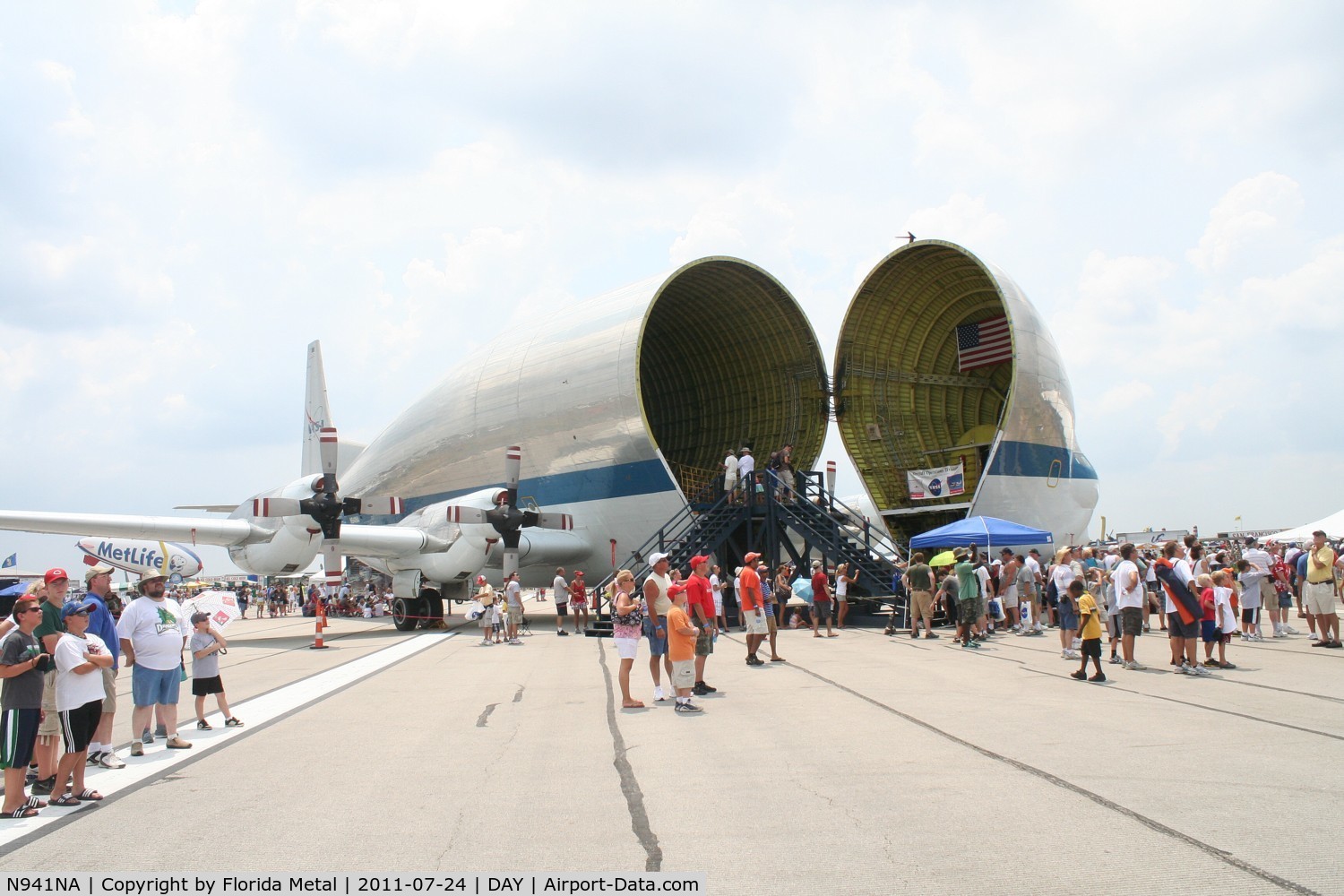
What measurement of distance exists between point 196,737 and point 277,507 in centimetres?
1282

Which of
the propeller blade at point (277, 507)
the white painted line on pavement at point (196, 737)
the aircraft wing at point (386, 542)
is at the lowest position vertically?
the white painted line on pavement at point (196, 737)

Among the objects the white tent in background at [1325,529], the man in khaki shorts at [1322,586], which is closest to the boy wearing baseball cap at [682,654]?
the man in khaki shorts at [1322,586]

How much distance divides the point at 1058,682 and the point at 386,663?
32.2 feet

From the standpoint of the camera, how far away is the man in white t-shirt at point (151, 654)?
300 inches

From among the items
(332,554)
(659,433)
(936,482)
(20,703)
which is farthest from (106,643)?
(659,433)

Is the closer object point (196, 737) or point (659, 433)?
point (196, 737)

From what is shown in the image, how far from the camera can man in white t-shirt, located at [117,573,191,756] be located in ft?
25.0

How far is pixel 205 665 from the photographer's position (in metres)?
8.80

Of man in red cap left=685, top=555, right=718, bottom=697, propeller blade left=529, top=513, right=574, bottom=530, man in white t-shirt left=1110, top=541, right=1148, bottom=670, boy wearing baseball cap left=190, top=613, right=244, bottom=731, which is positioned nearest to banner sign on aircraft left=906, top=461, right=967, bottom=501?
propeller blade left=529, top=513, right=574, bottom=530

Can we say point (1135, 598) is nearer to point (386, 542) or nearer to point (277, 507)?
point (386, 542)

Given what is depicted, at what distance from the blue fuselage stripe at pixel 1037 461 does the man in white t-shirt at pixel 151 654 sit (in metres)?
18.2

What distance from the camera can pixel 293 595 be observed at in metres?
62.2

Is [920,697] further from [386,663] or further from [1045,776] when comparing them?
[386,663]

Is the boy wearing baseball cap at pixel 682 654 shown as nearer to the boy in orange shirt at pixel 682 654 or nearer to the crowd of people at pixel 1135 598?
the boy in orange shirt at pixel 682 654
